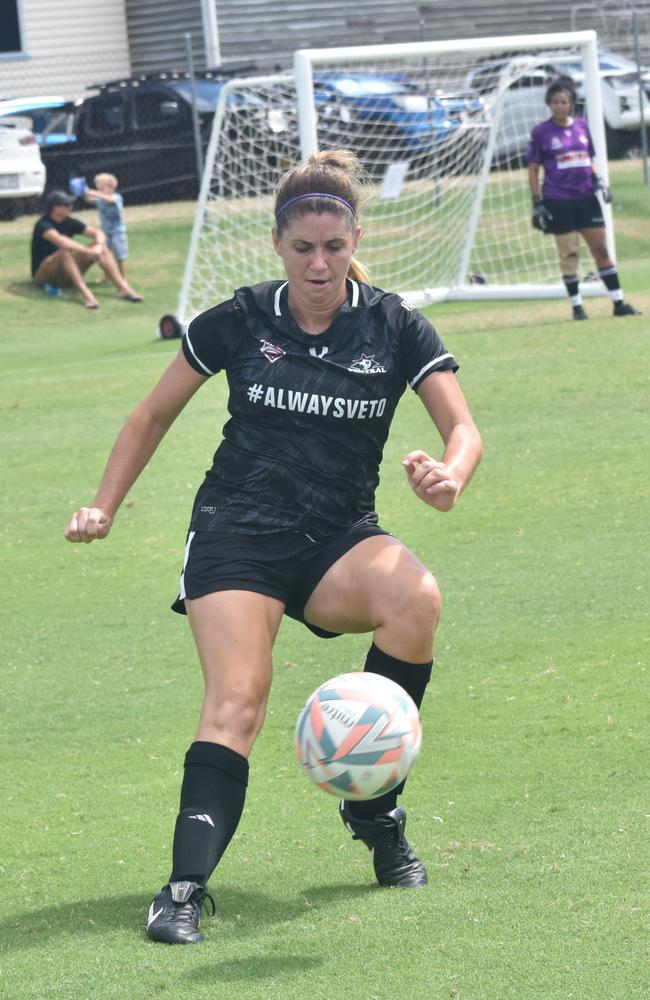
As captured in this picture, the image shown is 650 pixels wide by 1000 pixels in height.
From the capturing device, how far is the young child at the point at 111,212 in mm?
20953

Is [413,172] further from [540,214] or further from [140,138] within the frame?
[140,138]

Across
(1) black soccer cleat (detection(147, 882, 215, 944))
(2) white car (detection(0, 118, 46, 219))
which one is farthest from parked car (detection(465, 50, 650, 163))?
(1) black soccer cleat (detection(147, 882, 215, 944))

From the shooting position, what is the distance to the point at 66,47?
33156 mm

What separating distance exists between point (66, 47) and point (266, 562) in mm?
30870

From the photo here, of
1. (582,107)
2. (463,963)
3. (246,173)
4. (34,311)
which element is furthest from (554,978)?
(582,107)

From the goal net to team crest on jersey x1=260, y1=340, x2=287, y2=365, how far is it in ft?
37.2

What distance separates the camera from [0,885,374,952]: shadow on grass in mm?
3953

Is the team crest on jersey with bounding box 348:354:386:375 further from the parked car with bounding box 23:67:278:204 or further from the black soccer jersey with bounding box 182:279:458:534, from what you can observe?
the parked car with bounding box 23:67:278:204

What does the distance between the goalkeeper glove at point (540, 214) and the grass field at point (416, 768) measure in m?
4.81

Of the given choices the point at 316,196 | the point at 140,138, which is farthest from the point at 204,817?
the point at 140,138

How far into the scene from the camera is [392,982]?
353 cm

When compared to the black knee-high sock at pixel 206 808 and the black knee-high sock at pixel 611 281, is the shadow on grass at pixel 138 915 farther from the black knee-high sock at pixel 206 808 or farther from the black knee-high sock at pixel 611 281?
the black knee-high sock at pixel 611 281

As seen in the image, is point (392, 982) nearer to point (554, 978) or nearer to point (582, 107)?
point (554, 978)

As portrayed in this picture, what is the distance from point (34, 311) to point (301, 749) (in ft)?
56.8
